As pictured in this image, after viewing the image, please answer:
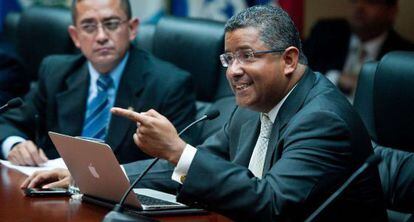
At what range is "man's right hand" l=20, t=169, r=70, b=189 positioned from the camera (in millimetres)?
2865

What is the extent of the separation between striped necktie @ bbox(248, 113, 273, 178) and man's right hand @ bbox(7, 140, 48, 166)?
892mm

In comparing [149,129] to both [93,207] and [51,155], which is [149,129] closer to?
[93,207]

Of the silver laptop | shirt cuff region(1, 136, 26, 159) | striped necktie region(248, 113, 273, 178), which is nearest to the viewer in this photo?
the silver laptop

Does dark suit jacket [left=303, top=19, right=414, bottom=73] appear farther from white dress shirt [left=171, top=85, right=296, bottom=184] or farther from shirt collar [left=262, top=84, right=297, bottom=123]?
white dress shirt [left=171, top=85, right=296, bottom=184]

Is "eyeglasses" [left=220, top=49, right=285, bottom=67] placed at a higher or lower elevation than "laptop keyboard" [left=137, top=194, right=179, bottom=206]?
higher

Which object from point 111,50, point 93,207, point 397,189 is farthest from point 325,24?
point 93,207

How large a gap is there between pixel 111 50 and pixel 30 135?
1.84 feet

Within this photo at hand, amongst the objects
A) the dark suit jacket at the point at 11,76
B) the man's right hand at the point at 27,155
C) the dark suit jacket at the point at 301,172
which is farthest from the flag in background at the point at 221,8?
the dark suit jacket at the point at 301,172

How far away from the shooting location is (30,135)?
4027mm

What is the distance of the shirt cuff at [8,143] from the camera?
3654 mm

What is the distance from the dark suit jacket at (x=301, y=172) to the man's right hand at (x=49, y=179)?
58cm

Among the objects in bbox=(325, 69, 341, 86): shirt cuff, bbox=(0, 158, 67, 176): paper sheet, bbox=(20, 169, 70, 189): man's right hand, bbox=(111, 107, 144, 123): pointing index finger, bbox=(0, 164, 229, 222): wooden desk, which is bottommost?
bbox=(325, 69, 341, 86): shirt cuff

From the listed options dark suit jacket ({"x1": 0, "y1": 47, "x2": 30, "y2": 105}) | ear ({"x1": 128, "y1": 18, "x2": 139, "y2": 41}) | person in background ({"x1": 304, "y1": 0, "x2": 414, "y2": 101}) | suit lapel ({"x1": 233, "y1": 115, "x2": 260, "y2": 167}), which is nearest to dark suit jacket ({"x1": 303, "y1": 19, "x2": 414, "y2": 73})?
person in background ({"x1": 304, "y1": 0, "x2": 414, "y2": 101})

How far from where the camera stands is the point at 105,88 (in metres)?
3.85
